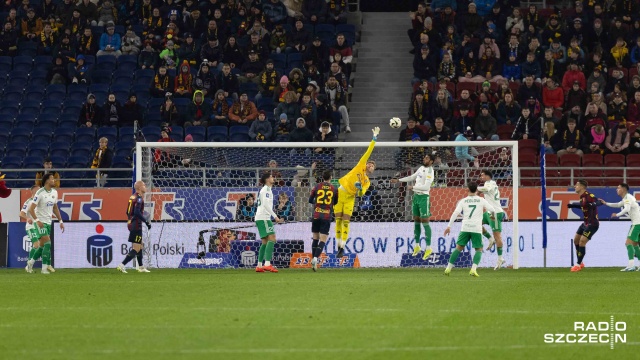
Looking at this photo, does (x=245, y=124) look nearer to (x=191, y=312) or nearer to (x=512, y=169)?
(x=512, y=169)

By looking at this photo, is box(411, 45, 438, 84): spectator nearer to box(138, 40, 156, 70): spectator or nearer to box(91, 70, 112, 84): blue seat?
box(138, 40, 156, 70): spectator

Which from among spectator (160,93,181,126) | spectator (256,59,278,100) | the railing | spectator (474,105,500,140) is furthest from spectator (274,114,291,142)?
spectator (474,105,500,140)

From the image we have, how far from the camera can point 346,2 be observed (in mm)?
35750

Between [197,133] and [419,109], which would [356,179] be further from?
[197,133]

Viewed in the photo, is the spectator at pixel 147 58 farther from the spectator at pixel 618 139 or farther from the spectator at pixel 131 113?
the spectator at pixel 618 139

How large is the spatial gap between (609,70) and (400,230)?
9.88 m

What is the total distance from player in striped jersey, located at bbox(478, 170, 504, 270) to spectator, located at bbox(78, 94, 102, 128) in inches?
480

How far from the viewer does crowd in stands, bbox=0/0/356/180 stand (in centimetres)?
3092

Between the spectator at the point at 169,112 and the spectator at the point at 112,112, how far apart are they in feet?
4.30

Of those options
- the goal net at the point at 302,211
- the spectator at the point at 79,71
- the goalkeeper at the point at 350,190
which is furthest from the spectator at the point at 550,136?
the spectator at the point at 79,71

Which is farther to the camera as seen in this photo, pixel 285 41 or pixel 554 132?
pixel 285 41

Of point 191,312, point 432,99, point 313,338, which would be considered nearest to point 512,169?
point 432,99

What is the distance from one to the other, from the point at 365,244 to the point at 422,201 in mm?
2342

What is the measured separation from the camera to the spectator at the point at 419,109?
100 feet
